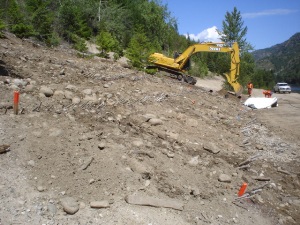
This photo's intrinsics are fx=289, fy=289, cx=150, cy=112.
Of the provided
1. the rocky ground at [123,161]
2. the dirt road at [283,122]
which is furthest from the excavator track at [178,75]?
the rocky ground at [123,161]

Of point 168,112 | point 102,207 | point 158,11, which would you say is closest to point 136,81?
point 168,112

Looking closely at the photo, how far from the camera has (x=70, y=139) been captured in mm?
5840

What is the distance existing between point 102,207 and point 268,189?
137 inches

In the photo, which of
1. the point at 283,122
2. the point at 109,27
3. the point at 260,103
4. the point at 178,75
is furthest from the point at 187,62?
the point at 109,27

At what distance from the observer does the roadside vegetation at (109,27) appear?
50.3 ft

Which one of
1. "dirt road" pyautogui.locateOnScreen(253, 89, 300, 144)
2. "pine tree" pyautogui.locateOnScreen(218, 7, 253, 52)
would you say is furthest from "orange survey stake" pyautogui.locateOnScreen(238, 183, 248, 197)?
"pine tree" pyautogui.locateOnScreen(218, 7, 253, 52)

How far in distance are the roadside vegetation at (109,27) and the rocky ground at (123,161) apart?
5936 mm

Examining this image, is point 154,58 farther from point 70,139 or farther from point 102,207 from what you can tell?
point 102,207

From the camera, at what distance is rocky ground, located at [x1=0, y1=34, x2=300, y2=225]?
14.7 ft

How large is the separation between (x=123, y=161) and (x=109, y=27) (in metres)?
23.1

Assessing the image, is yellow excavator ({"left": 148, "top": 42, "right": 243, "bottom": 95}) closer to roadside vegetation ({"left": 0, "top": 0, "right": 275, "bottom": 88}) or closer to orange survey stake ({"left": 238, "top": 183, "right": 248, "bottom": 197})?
roadside vegetation ({"left": 0, "top": 0, "right": 275, "bottom": 88})

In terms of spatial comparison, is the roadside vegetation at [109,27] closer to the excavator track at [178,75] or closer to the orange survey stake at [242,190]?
the excavator track at [178,75]

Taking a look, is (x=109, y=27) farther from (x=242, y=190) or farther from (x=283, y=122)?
(x=242, y=190)

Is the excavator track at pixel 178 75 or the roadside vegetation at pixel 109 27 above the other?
the roadside vegetation at pixel 109 27
